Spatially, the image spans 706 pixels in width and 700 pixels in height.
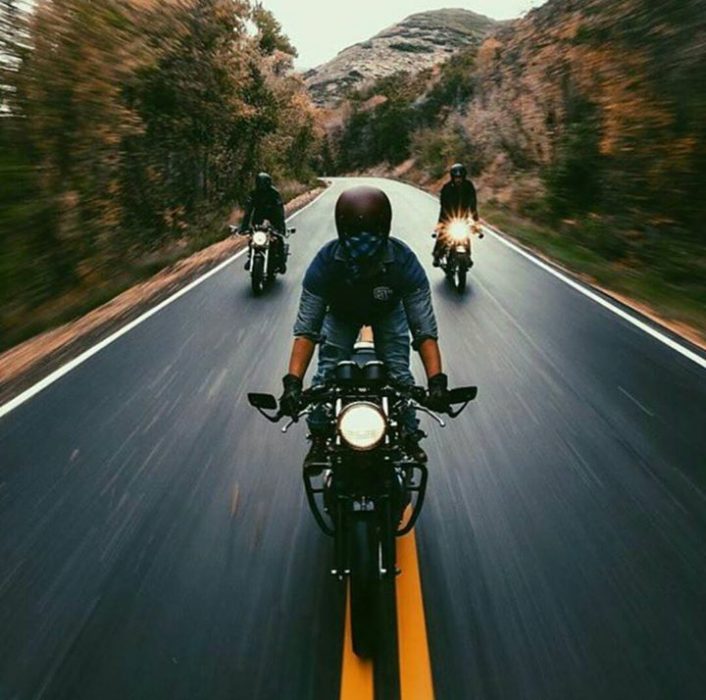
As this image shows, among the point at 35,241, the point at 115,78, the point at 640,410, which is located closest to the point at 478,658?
the point at 640,410

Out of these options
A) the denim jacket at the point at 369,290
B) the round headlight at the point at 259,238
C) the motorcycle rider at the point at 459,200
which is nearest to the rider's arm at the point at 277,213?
the round headlight at the point at 259,238

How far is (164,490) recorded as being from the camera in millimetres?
4699

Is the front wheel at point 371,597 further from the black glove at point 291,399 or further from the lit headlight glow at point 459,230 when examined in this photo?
the lit headlight glow at point 459,230

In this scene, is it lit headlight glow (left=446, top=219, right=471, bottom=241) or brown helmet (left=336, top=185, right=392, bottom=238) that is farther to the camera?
lit headlight glow (left=446, top=219, right=471, bottom=241)

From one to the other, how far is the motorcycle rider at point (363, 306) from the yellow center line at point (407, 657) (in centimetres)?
84

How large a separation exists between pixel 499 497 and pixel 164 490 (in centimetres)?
236

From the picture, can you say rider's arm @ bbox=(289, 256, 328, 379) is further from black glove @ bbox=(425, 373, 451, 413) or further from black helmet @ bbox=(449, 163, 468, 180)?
black helmet @ bbox=(449, 163, 468, 180)

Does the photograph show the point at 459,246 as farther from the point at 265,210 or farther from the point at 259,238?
the point at 265,210

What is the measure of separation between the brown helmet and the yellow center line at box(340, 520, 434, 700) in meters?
1.93

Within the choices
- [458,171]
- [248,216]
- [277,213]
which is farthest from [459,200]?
[248,216]

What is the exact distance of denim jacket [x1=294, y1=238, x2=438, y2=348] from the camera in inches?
140

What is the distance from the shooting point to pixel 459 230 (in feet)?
36.7

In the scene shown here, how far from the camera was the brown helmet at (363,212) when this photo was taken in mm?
3258

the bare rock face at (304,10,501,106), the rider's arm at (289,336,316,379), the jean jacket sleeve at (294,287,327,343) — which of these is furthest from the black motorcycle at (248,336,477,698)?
the bare rock face at (304,10,501,106)
